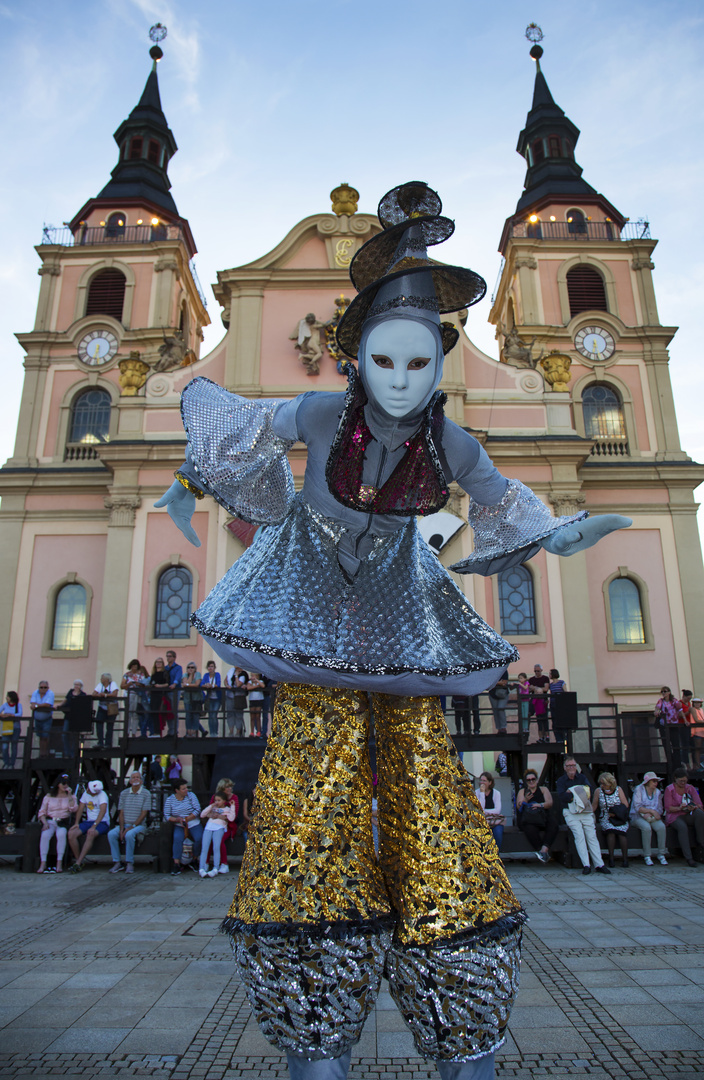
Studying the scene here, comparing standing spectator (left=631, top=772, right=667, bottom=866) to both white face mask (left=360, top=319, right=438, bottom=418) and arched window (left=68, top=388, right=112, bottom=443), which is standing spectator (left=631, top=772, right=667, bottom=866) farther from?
arched window (left=68, top=388, right=112, bottom=443)

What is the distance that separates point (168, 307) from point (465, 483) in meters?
21.7

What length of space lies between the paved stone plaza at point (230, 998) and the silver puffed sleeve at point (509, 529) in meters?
2.06

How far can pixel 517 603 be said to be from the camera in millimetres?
17891

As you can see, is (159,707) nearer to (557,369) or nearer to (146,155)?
(557,369)

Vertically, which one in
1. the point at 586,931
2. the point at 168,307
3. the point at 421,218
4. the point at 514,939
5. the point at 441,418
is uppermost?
the point at 168,307

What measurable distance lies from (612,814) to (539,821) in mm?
852

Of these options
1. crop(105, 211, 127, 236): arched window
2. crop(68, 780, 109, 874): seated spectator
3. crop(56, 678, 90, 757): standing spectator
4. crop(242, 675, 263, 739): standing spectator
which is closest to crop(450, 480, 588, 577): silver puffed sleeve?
crop(242, 675, 263, 739): standing spectator

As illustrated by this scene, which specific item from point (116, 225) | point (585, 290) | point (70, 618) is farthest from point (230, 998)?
point (116, 225)

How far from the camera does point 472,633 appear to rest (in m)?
2.26

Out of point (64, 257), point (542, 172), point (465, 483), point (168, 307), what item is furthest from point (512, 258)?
point (465, 483)

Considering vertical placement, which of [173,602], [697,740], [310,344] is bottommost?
[697,740]

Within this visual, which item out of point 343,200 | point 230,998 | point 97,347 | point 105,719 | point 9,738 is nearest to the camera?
point 230,998

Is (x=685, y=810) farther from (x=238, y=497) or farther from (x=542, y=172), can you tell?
(x=542, y=172)

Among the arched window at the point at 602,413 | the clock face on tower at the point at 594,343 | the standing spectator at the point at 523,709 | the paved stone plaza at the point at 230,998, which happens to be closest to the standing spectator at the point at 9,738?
the paved stone plaza at the point at 230,998
